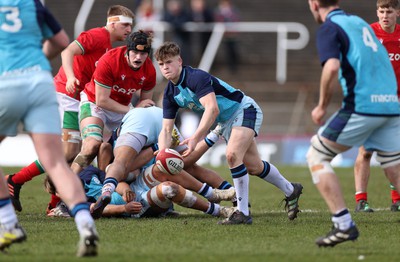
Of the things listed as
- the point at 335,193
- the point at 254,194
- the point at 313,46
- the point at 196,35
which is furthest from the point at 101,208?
the point at 313,46

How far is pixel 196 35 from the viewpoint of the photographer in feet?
81.1

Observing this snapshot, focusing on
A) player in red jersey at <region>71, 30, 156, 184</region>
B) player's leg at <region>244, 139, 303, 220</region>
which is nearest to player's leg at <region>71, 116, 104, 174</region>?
player in red jersey at <region>71, 30, 156, 184</region>

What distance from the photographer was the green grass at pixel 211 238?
6.65m

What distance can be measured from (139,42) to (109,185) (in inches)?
67.1

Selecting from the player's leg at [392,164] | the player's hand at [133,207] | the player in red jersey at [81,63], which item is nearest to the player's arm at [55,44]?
the player's hand at [133,207]

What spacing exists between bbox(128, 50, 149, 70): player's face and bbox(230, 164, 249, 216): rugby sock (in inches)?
72.4

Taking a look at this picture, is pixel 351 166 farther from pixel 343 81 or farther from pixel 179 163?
pixel 343 81

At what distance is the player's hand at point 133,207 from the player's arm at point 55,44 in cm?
251

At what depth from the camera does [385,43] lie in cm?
1020

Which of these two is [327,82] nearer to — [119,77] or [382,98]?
[382,98]

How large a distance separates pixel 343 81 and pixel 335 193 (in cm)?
93

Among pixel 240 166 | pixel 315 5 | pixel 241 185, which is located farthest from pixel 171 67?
pixel 315 5

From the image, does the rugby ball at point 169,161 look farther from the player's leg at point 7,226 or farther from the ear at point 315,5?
the ear at point 315,5

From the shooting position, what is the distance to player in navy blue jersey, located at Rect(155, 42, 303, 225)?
860 cm
